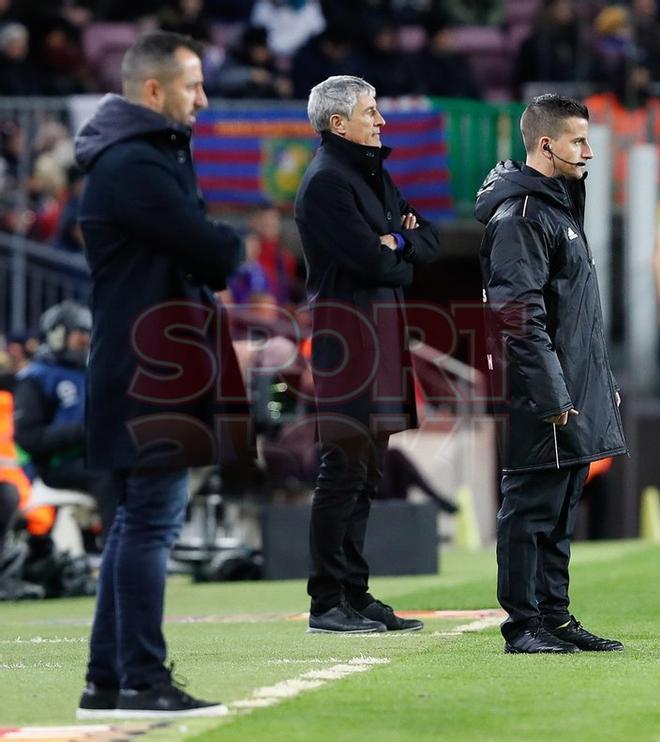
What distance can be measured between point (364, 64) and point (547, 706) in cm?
1550

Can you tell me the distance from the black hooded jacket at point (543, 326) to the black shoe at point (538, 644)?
617 millimetres

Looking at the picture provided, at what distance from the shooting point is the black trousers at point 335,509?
25.8 ft

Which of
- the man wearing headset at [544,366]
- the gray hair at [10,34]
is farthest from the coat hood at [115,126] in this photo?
the gray hair at [10,34]

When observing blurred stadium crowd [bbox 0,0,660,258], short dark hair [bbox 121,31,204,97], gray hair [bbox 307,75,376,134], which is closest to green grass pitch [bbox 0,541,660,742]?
short dark hair [bbox 121,31,204,97]

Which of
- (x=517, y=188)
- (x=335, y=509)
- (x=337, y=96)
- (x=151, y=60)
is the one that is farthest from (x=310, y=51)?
(x=151, y=60)

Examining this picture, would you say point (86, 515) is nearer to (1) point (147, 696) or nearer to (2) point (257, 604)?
(2) point (257, 604)

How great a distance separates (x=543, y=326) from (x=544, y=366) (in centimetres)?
16

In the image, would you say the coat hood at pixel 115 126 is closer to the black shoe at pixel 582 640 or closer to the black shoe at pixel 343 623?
the black shoe at pixel 582 640

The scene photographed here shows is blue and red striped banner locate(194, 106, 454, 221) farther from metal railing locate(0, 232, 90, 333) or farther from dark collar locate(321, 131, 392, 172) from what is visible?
dark collar locate(321, 131, 392, 172)

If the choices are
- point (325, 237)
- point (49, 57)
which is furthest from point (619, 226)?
point (325, 237)

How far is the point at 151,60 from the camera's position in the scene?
552 cm

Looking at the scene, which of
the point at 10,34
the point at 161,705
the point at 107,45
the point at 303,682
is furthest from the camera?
the point at 107,45

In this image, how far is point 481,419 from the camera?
57.4 ft

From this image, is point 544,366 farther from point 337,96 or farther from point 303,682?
point 337,96
